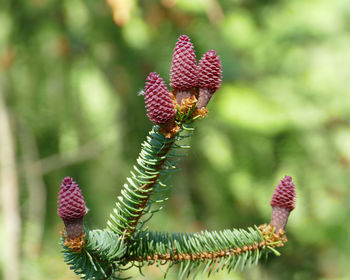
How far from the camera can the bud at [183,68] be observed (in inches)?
21.0

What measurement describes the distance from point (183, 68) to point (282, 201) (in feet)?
0.74

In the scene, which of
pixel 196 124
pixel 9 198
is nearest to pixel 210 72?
pixel 196 124

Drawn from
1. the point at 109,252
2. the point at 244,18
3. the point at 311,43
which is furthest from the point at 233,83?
the point at 109,252

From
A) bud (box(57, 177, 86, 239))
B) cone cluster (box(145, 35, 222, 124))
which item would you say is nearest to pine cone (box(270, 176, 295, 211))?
cone cluster (box(145, 35, 222, 124))

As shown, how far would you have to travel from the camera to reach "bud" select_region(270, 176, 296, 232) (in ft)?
1.96

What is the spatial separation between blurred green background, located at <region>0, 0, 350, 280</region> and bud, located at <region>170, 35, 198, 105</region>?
1312 mm

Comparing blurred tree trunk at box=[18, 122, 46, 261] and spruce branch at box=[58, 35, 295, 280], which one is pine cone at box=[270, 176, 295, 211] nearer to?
spruce branch at box=[58, 35, 295, 280]

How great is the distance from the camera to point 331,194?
6.89ft

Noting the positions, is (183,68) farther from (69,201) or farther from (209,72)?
(69,201)

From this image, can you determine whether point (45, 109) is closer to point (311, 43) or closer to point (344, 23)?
point (311, 43)

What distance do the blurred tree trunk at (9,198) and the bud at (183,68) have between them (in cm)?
163

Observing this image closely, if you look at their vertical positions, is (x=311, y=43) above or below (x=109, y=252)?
above

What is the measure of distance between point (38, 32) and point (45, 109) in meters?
0.35

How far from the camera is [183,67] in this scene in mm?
538
